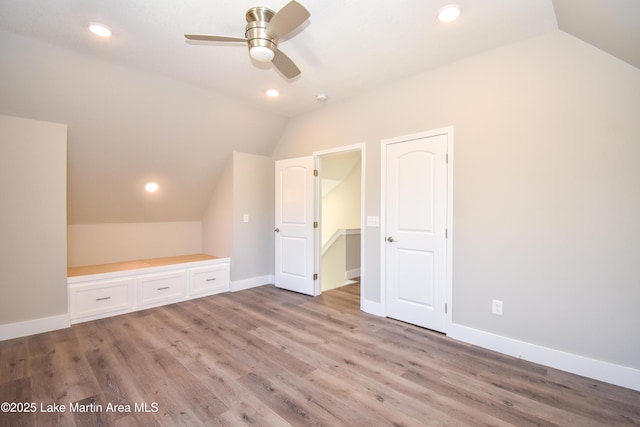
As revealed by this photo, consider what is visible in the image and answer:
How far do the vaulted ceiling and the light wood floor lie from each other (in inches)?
80.1

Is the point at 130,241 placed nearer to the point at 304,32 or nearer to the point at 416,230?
the point at 304,32

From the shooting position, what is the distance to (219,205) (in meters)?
4.82

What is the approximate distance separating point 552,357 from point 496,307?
1.66 ft

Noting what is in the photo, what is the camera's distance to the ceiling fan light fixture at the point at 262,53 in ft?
6.47

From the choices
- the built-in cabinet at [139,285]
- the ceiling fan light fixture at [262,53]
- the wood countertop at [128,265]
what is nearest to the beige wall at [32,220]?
the built-in cabinet at [139,285]

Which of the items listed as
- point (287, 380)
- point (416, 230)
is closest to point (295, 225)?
point (416, 230)

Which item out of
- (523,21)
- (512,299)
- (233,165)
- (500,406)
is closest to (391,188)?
(512,299)

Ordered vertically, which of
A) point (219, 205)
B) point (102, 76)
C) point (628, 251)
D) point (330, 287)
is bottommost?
point (330, 287)

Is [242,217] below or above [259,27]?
below

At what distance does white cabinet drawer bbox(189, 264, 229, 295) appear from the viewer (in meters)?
4.22

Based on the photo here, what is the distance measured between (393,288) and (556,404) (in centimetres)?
168

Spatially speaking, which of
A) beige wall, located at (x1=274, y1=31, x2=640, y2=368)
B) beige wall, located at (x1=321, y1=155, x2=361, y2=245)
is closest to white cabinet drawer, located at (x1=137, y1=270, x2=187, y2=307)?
beige wall, located at (x1=321, y1=155, x2=361, y2=245)

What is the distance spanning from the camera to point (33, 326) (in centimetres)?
297

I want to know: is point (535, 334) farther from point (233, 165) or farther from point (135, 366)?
point (233, 165)
